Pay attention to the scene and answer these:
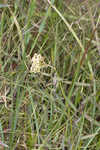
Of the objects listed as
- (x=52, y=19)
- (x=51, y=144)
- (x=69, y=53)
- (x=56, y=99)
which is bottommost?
(x=51, y=144)

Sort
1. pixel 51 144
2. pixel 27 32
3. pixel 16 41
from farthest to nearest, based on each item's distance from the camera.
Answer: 1. pixel 16 41
2. pixel 27 32
3. pixel 51 144

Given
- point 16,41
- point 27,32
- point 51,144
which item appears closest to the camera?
point 51,144

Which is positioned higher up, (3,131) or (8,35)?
(8,35)

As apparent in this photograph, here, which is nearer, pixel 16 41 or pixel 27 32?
pixel 27 32

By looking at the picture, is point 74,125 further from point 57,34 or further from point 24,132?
point 57,34

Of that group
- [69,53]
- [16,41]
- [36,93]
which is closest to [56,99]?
[36,93]

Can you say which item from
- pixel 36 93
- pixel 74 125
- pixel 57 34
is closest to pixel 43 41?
pixel 57 34

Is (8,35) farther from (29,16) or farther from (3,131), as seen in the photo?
(3,131)
